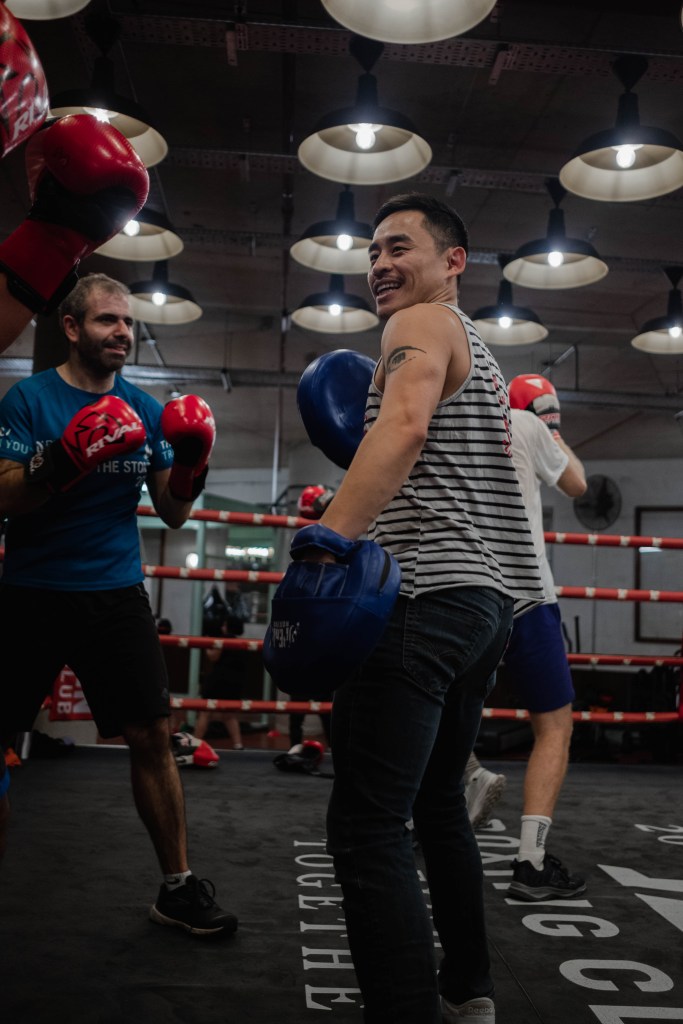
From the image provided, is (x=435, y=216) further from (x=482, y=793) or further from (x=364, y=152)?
(x=364, y=152)

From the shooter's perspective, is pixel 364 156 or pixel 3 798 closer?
pixel 3 798

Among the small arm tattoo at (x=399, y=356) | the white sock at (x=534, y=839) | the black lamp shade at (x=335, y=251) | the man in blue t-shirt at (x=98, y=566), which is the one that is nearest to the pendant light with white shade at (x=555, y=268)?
the black lamp shade at (x=335, y=251)

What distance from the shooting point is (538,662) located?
2.22 meters

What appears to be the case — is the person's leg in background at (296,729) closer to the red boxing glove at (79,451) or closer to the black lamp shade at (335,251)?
the black lamp shade at (335,251)

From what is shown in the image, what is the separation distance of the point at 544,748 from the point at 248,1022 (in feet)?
3.65

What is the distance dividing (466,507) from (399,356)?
0.24m

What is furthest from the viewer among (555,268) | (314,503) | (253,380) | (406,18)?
(253,380)

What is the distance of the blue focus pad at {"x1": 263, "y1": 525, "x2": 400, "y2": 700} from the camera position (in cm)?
105

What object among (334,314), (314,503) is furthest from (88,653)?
(334,314)

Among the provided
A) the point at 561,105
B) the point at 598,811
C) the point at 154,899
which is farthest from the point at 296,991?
the point at 561,105

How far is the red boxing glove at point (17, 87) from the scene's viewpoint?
105 cm

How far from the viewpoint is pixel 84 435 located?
1.74 metres

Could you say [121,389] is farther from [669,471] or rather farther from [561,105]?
[669,471]

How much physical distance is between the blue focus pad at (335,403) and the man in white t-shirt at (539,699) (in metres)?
0.72
